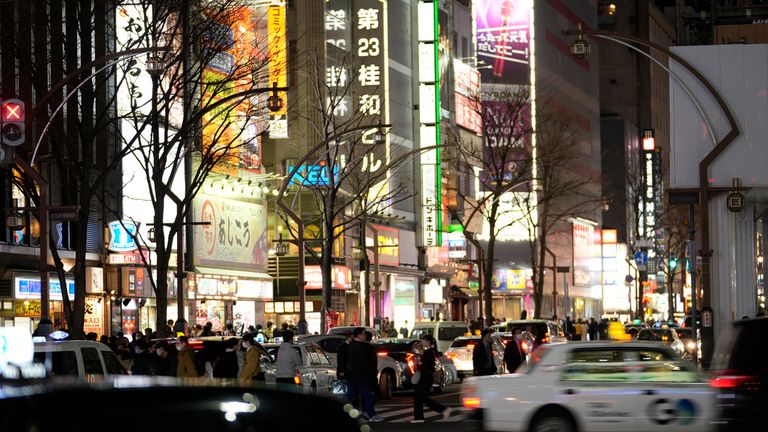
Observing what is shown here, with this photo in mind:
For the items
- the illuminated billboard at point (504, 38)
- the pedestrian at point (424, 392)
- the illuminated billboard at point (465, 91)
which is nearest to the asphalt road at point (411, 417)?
the pedestrian at point (424, 392)

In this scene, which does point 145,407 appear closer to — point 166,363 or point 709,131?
point 166,363

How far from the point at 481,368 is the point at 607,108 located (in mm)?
130841

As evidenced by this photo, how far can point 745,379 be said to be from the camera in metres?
15.7

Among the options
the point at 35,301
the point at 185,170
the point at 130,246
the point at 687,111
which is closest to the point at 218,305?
the point at 185,170

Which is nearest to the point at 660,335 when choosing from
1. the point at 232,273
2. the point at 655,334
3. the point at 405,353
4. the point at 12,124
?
the point at 655,334

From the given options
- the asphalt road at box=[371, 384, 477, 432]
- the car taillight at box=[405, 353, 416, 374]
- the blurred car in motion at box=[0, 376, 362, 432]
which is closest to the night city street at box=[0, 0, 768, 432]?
the blurred car in motion at box=[0, 376, 362, 432]

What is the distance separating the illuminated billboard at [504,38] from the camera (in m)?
102

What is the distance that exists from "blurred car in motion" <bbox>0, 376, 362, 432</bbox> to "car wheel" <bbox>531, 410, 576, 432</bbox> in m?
10.5

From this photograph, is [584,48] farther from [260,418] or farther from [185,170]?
[260,418]

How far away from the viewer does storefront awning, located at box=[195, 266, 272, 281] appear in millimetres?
52969

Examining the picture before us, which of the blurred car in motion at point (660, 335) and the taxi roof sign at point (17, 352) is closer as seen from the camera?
the taxi roof sign at point (17, 352)

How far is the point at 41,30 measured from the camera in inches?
1513

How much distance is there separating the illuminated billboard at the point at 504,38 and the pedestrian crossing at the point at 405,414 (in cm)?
7214

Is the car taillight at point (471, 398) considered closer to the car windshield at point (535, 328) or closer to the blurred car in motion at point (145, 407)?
the blurred car in motion at point (145, 407)
